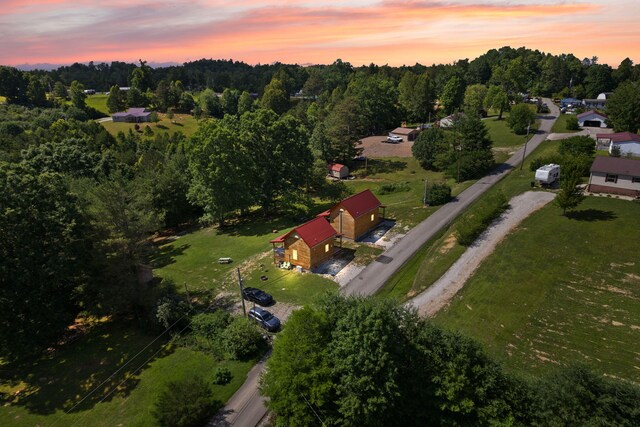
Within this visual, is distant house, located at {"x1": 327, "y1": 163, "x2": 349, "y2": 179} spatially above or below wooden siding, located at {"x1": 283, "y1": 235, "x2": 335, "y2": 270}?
above

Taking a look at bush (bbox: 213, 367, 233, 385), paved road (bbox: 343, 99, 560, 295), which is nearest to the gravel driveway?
paved road (bbox: 343, 99, 560, 295)

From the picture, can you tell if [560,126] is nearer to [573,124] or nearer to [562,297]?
[573,124]

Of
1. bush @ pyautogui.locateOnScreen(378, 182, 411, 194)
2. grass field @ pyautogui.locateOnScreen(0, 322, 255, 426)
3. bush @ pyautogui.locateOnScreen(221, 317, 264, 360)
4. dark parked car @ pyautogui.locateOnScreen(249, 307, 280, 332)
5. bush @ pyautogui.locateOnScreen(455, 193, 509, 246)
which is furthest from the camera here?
bush @ pyautogui.locateOnScreen(378, 182, 411, 194)

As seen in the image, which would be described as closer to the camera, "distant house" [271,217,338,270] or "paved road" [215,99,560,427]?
"paved road" [215,99,560,427]

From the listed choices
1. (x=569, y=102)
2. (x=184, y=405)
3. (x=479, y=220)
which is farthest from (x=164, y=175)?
(x=569, y=102)

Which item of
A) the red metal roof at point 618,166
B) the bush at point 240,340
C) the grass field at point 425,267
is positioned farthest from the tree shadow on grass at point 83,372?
the red metal roof at point 618,166

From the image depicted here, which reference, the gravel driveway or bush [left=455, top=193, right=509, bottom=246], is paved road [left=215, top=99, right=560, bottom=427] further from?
the gravel driveway
